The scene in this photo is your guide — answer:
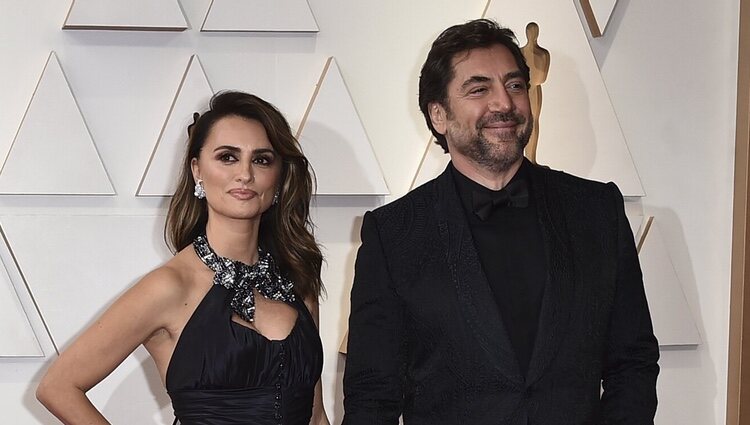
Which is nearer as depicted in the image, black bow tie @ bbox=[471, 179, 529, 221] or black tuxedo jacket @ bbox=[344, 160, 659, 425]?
black tuxedo jacket @ bbox=[344, 160, 659, 425]

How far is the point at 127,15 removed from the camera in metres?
2.79

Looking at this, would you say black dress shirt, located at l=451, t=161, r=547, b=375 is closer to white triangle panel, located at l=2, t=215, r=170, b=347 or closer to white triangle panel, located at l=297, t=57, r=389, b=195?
white triangle panel, located at l=297, t=57, r=389, b=195

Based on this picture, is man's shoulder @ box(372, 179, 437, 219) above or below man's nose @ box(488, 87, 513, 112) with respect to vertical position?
below

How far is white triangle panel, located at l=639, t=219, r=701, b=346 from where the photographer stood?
9.99 ft

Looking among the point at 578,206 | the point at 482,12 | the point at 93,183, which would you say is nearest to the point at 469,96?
the point at 578,206

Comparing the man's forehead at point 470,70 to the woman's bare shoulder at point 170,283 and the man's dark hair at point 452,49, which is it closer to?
the man's dark hair at point 452,49

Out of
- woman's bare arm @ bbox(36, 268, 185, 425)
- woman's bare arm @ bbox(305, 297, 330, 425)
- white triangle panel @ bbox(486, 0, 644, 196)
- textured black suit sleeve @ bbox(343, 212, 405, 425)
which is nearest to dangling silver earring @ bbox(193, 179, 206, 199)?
woman's bare arm @ bbox(36, 268, 185, 425)

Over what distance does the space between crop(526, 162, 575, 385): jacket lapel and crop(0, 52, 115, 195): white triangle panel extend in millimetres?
1329

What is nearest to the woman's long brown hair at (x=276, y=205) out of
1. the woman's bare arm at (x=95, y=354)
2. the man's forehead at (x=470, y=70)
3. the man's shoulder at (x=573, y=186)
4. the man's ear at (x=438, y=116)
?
the woman's bare arm at (x=95, y=354)

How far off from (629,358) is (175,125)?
145 centimetres

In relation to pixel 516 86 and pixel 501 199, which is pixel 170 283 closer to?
pixel 501 199

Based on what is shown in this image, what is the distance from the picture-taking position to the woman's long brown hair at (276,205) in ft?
7.77

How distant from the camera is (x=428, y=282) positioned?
2.01m

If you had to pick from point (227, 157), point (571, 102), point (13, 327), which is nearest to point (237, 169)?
point (227, 157)
